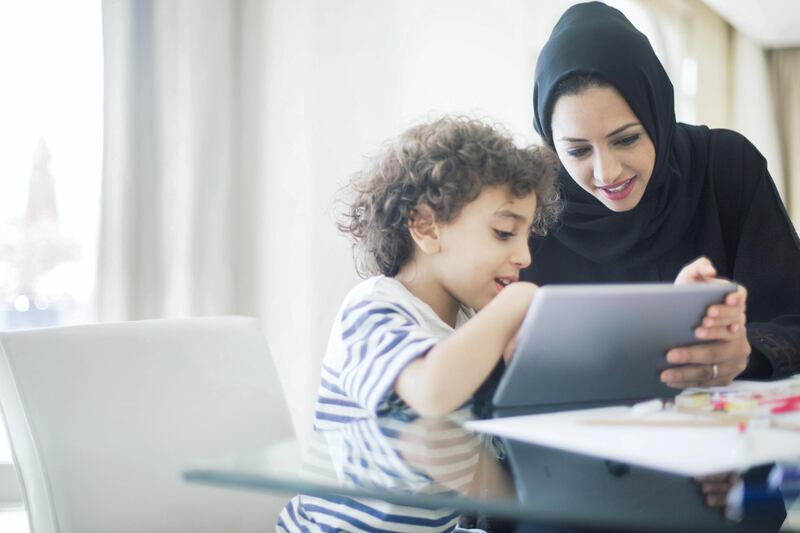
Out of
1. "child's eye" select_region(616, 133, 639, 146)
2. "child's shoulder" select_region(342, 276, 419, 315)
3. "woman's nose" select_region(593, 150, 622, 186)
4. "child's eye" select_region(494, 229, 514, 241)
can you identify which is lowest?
"child's shoulder" select_region(342, 276, 419, 315)

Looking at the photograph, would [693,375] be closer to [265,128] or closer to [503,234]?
[503,234]

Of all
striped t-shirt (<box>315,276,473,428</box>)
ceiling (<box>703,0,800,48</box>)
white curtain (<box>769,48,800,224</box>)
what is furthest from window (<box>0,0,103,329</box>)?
white curtain (<box>769,48,800,224</box>)

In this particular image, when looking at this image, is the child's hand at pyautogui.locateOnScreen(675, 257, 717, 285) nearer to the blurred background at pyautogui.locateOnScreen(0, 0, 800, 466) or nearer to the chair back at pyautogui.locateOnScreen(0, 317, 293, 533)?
the chair back at pyautogui.locateOnScreen(0, 317, 293, 533)

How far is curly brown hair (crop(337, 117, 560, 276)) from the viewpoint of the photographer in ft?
4.42

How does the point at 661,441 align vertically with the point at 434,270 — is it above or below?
below

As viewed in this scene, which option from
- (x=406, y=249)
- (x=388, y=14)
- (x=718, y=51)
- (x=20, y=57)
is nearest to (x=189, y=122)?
(x=20, y=57)

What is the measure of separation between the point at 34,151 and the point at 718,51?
4.88 m

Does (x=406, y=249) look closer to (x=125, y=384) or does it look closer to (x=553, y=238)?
(x=125, y=384)

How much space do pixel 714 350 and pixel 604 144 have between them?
67 centimetres

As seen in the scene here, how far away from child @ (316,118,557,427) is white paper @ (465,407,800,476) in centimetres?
9

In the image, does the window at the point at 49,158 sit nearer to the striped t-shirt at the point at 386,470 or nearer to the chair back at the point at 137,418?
the chair back at the point at 137,418

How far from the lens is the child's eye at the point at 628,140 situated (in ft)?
5.66

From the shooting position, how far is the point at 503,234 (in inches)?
52.9

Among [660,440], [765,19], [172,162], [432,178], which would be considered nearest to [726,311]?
[660,440]
